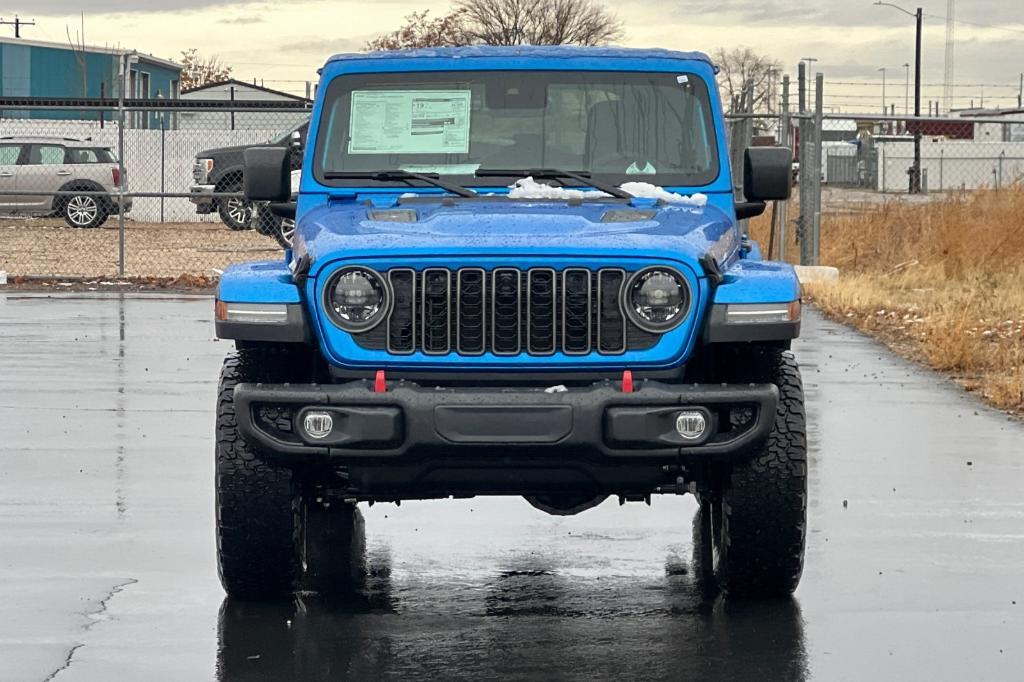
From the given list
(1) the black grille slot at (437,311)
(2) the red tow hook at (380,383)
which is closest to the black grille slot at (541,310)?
(1) the black grille slot at (437,311)

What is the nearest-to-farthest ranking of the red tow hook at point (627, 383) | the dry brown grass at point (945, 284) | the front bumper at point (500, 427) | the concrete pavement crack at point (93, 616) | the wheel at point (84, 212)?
1. the concrete pavement crack at point (93, 616)
2. the front bumper at point (500, 427)
3. the red tow hook at point (627, 383)
4. the dry brown grass at point (945, 284)
5. the wheel at point (84, 212)

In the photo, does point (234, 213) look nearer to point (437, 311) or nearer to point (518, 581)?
point (518, 581)

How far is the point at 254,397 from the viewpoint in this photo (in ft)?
20.8

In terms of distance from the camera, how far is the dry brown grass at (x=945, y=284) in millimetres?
14203

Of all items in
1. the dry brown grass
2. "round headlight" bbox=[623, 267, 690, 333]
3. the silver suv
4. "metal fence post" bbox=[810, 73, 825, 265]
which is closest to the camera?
"round headlight" bbox=[623, 267, 690, 333]

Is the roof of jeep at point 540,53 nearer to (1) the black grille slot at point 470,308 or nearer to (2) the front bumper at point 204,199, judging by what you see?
(1) the black grille slot at point 470,308

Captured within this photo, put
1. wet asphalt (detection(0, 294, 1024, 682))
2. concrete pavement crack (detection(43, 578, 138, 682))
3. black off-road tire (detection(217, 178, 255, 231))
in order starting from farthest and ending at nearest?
black off-road tire (detection(217, 178, 255, 231))
wet asphalt (detection(0, 294, 1024, 682))
concrete pavement crack (detection(43, 578, 138, 682))

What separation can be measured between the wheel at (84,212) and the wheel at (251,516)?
84.5 ft

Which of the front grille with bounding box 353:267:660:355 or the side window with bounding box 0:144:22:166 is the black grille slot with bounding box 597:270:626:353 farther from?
the side window with bounding box 0:144:22:166

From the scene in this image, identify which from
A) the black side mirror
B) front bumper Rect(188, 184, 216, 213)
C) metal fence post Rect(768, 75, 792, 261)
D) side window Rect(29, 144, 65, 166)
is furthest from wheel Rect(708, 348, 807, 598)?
→ side window Rect(29, 144, 65, 166)

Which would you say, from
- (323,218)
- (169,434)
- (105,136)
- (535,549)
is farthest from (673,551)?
(105,136)

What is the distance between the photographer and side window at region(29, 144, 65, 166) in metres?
34.3

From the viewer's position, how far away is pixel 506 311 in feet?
21.3

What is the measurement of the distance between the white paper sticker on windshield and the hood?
1.60 feet
